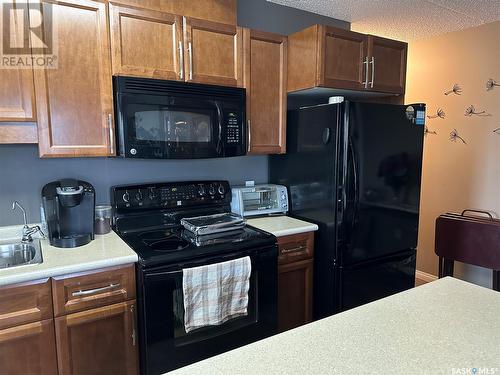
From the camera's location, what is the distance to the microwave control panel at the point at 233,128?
2.15 m

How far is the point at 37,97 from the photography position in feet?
5.43

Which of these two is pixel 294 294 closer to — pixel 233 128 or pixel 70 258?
pixel 233 128

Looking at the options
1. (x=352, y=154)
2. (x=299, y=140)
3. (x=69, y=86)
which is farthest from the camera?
(x=299, y=140)

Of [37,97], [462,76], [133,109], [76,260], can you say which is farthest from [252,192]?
[462,76]

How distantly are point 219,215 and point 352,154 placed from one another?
901 millimetres

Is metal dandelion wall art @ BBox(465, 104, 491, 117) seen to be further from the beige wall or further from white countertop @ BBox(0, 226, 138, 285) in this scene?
white countertop @ BBox(0, 226, 138, 285)

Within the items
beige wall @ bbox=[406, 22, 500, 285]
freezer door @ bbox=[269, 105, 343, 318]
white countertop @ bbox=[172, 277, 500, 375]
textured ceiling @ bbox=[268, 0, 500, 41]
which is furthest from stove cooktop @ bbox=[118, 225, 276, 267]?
beige wall @ bbox=[406, 22, 500, 285]

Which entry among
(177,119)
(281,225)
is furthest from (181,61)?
(281,225)

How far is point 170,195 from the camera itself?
2219 mm

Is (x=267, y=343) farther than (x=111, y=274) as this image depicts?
No

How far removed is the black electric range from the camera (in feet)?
5.42

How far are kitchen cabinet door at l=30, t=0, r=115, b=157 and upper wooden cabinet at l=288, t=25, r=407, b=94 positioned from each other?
122 centimetres

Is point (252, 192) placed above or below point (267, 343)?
above

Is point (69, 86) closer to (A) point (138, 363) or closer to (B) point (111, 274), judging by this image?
(B) point (111, 274)
